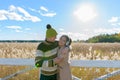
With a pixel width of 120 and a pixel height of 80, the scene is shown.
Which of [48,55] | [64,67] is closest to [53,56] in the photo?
[48,55]

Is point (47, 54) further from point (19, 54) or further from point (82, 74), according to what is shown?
point (19, 54)

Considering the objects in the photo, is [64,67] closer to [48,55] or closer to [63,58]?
[63,58]

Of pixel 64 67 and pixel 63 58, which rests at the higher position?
pixel 63 58

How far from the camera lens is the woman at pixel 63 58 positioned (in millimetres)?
5914

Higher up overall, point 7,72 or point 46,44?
point 46,44

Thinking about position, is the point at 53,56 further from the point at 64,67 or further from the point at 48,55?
the point at 64,67

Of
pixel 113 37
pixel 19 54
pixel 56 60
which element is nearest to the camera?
pixel 56 60

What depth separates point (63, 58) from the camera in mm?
5941

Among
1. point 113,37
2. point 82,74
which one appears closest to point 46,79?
point 82,74

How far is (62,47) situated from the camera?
19.5 ft

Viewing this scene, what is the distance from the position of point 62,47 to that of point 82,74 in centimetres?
306

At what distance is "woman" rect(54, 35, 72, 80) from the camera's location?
591 cm

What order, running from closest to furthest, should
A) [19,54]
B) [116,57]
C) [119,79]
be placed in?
[119,79]
[116,57]
[19,54]

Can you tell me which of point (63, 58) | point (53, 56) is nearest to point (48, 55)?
point (53, 56)
